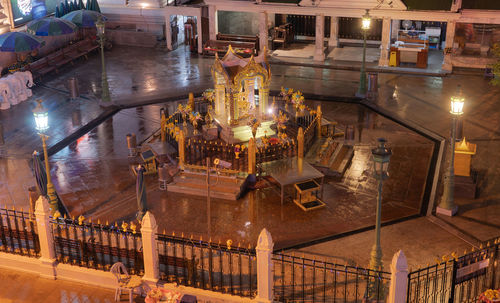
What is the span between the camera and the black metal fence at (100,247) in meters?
16.6

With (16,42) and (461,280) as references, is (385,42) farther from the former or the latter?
(461,280)

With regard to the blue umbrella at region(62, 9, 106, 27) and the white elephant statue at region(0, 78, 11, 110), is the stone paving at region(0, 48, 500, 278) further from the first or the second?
the blue umbrella at region(62, 9, 106, 27)

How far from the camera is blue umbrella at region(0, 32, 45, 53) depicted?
30234 millimetres

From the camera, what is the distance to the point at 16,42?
30.3 m

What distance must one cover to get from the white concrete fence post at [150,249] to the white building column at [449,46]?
23252mm

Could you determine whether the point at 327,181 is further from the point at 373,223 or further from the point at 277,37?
the point at 277,37

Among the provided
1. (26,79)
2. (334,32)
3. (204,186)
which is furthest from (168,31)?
(204,186)

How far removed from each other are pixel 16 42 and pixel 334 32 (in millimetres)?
18353

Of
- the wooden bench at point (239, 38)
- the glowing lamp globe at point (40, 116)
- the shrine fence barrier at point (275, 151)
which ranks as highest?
the glowing lamp globe at point (40, 116)

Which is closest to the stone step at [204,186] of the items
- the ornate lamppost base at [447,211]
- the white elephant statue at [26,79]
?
the ornate lamppost base at [447,211]

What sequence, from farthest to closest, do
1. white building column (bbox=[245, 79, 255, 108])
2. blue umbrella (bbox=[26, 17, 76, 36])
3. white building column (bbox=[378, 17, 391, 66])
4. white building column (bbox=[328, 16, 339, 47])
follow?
1. white building column (bbox=[328, 16, 339, 47])
2. white building column (bbox=[378, 17, 391, 66])
3. blue umbrella (bbox=[26, 17, 76, 36])
4. white building column (bbox=[245, 79, 255, 108])

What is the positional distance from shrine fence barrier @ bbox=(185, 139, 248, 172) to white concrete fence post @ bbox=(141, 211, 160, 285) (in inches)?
272

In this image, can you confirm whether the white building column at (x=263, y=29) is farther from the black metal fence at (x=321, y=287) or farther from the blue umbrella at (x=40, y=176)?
the black metal fence at (x=321, y=287)

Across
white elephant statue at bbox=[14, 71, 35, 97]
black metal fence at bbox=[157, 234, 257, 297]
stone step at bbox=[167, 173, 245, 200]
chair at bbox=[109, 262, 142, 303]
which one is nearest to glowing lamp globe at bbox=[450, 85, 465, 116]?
stone step at bbox=[167, 173, 245, 200]
